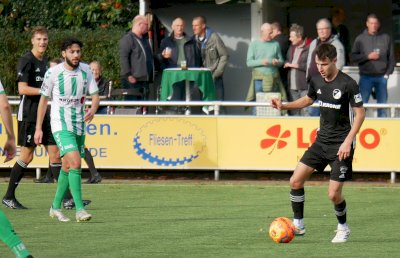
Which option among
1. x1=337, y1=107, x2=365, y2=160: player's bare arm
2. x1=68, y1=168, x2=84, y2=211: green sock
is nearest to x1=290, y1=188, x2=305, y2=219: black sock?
x1=337, y1=107, x2=365, y2=160: player's bare arm

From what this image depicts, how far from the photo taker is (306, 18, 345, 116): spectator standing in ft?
60.4

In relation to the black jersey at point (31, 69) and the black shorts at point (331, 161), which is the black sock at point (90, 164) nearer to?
the black jersey at point (31, 69)

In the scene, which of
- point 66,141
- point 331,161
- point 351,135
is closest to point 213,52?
point 66,141

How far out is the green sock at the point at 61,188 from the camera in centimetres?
1307

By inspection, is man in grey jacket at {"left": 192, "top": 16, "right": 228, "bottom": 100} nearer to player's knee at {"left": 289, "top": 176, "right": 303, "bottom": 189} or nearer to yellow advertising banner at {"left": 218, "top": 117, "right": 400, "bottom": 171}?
yellow advertising banner at {"left": 218, "top": 117, "right": 400, "bottom": 171}

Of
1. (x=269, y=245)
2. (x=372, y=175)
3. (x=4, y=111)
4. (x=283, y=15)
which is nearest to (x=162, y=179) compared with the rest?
(x=372, y=175)

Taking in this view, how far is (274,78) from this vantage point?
19.5 m

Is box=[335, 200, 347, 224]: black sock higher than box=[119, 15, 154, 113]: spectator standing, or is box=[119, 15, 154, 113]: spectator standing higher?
box=[119, 15, 154, 113]: spectator standing

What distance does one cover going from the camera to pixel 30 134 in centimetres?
1489

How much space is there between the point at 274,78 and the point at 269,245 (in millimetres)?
8757

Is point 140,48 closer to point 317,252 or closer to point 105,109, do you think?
point 105,109

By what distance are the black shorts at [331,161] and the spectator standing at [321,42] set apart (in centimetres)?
692

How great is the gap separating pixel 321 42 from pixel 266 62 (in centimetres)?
111

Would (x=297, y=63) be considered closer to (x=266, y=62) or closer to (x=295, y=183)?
(x=266, y=62)
